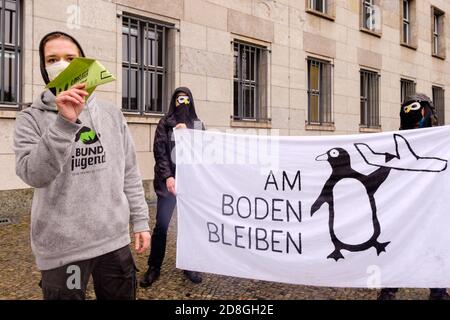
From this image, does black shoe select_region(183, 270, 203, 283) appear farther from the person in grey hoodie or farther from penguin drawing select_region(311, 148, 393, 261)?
the person in grey hoodie

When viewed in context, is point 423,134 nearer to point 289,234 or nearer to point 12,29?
point 289,234

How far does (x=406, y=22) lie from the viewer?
1828 centimetres

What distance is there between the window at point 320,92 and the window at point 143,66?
578 centimetres

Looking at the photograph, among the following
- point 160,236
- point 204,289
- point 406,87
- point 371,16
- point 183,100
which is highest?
point 371,16

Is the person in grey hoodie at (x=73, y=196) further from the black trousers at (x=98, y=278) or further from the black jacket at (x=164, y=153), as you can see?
the black jacket at (x=164, y=153)

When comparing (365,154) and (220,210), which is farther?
(220,210)

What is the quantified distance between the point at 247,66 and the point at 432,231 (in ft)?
29.2

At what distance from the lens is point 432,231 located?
3621mm

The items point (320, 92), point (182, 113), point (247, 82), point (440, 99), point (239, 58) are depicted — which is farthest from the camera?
point (440, 99)

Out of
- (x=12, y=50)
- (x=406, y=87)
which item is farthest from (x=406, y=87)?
(x=12, y=50)

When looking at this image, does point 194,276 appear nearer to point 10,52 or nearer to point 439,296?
point 439,296

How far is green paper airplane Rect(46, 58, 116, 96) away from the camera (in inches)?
68.3

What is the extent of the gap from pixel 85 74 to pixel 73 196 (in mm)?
634
